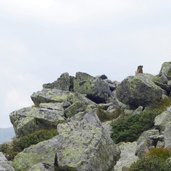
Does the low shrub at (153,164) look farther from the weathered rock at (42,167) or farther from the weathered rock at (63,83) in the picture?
the weathered rock at (63,83)

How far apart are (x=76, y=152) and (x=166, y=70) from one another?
27.9 meters

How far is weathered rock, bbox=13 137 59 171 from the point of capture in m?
20.6

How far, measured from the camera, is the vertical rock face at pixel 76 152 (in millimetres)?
20047

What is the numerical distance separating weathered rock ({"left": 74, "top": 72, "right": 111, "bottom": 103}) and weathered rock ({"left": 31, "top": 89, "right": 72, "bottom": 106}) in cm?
188

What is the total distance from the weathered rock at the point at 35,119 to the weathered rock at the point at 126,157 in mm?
9823

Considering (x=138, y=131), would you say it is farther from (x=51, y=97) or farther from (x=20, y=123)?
(x=51, y=97)

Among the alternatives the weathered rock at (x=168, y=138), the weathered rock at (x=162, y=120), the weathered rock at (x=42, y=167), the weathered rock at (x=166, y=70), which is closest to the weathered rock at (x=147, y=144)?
the weathered rock at (x=168, y=138)

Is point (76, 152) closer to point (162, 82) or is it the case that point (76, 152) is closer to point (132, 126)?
point (132, 126)

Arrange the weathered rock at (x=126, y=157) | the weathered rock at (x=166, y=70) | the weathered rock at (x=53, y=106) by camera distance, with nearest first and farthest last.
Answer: the weathered rock at (x=126, y=157)
the weathered rock at (x=53, y=106)
the weathered rock at (x=166, y=70)

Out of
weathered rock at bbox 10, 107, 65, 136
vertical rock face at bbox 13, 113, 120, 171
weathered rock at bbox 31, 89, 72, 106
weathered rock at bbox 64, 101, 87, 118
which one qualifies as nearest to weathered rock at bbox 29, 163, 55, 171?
vertical rock face at bbox 13, 113, 120, 171

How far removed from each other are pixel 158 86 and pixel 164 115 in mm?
11682

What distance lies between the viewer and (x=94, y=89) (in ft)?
153

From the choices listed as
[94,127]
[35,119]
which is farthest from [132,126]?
[35,119]

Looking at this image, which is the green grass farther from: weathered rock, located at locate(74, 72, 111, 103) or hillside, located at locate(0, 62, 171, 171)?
weathered rock, located at locate(74, 72, 111, 103)
